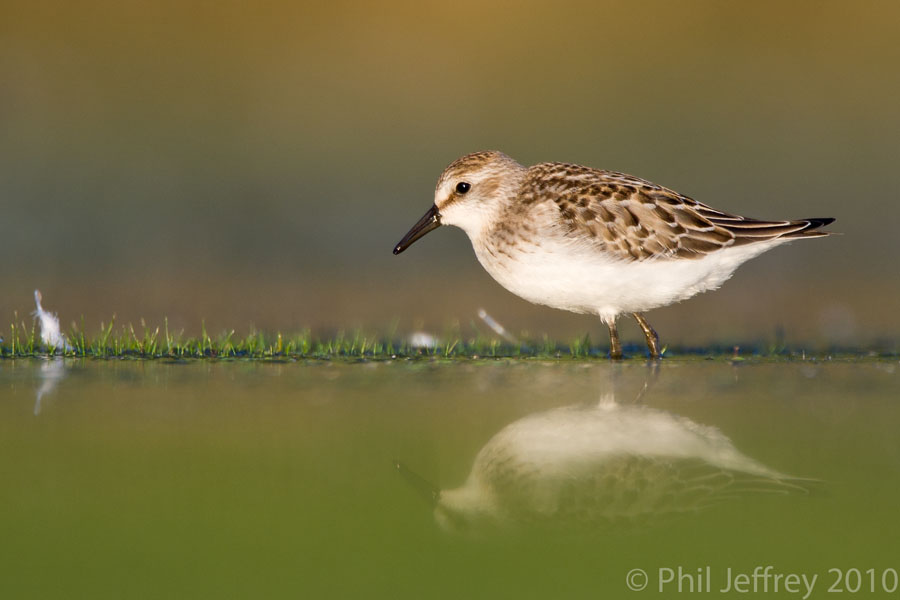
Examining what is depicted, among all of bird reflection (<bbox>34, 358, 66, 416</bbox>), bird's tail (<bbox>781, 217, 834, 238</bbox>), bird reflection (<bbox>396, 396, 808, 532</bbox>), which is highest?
bird's tail (<bbox>781, 217, 834, 238</bbox>)

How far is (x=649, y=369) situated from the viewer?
11.1 metres

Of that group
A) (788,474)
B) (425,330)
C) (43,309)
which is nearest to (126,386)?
(43,309)

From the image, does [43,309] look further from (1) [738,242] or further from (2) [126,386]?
(1) [738,242]

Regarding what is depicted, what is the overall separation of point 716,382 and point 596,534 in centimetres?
456

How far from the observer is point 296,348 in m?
12.5

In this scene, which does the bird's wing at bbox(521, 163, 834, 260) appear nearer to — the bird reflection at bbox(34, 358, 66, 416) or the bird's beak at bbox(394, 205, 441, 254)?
the bird's beak at bbox(394, 205, 441, 254)

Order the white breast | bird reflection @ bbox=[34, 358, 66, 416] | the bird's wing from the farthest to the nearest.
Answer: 1. the bird's wing
2. the white breast
3. bird reflection @ bbox=[34, 358, 66, 416]

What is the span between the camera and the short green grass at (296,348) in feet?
39.9

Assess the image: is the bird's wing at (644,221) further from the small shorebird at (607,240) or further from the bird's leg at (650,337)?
the bird's leg at (650,337)

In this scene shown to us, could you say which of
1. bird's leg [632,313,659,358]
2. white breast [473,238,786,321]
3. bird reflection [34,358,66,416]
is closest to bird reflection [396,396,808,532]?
white breast [473,238,786,321]

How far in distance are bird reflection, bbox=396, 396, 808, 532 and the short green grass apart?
3.84 meters

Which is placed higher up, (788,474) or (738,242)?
(738,242)

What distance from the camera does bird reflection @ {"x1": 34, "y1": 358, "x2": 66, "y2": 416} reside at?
956 cm

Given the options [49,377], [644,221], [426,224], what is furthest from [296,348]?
[644,221]
